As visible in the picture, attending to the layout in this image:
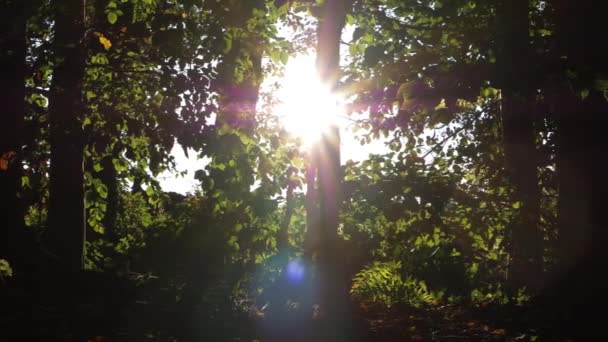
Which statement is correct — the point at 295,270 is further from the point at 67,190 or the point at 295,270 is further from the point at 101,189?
the point at 101,189

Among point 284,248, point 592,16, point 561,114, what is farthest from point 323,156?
point 592,16

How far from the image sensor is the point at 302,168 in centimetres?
610

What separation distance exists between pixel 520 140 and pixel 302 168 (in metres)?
3.39

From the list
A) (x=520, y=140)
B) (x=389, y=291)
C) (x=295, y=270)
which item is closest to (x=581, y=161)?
(x=520, y=140)

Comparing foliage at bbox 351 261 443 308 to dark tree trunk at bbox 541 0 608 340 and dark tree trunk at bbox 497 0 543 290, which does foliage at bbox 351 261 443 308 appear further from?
dark tree trunk at bbox 541 0 608 340

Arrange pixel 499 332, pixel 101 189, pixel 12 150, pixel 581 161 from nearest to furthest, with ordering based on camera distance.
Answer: pixel 581 161 < pixel 12 150 < pixel 499 332 < pixel 101 189

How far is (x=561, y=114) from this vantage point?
4.91 meters

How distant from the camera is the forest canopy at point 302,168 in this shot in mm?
4711

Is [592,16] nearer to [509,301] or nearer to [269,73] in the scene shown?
[509,301]

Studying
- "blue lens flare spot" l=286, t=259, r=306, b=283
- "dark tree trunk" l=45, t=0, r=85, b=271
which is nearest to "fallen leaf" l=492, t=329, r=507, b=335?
"blue lens flare spot" l=286, t=259, r=306, b=283

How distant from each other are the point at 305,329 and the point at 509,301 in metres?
2.55

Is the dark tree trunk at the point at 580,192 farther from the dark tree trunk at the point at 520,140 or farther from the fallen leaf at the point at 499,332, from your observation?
the fallen leaf at the point at 499,332

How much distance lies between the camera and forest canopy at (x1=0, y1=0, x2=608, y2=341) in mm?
4711

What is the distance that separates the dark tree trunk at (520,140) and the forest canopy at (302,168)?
0.09ft
